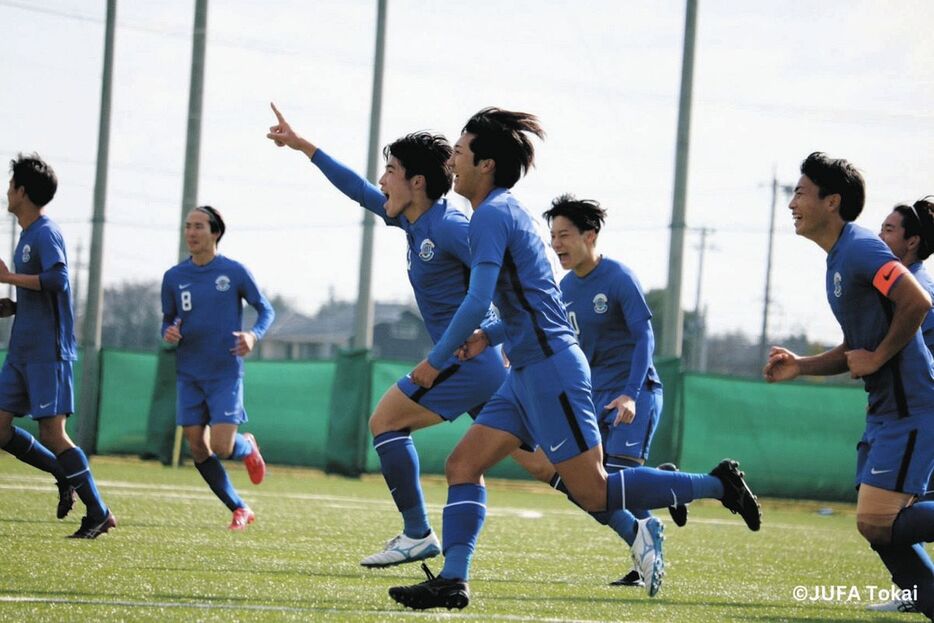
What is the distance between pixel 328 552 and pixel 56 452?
A: 190 cm

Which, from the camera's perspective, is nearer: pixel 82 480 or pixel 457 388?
pixel 457 388

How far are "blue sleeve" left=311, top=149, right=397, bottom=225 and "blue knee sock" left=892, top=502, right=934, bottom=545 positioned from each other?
3.04 m

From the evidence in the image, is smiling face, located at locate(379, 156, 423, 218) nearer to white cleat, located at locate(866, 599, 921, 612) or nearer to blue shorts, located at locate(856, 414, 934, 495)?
blue shorts, located at locate(856, 414, 934, 495)

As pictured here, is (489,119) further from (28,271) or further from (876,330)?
(28,271)

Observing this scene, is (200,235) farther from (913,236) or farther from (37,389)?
(913,236)

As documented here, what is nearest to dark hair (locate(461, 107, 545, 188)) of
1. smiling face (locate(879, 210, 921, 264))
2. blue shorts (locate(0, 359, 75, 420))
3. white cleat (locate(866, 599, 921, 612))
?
smiling face (locate(879, 210, 921, 264))

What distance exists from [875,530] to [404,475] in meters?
2.26

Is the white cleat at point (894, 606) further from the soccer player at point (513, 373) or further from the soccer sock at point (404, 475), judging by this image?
the soccer sock at point (404, 475)

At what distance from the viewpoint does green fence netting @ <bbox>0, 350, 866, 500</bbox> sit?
17203mm

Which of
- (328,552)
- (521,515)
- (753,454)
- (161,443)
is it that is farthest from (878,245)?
(161,443)

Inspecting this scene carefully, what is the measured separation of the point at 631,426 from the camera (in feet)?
27.5

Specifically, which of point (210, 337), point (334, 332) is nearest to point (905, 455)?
point (210, 337)

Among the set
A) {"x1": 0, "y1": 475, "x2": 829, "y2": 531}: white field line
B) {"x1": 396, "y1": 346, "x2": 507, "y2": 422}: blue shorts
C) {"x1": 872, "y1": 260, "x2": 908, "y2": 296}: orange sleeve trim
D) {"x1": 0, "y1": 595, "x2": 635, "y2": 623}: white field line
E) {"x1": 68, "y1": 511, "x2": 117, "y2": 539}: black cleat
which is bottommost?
{"x1": 0, "y1": 475, "x2": 829, "y2": 531}: white field line

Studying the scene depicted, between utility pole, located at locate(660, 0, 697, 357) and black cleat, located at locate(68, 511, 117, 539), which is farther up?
utility pole, located at locate(660, 0, 697, 357)
